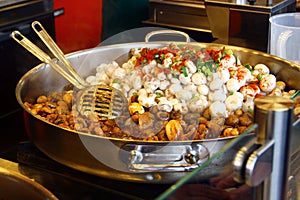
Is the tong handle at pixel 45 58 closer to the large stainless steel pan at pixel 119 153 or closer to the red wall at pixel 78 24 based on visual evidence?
the large stainless steel pan at pixel 119 153

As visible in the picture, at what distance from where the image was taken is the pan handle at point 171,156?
107 cm

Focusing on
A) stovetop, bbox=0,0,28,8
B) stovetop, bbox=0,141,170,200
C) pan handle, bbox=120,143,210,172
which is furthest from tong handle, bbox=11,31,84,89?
stovetop, bbox=0,0,28,8

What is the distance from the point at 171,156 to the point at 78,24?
9.36 feet

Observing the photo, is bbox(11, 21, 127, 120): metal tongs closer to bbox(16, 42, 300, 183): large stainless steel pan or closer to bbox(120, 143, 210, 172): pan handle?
bbox(16, 42, 300, 183): large stainless steel pan

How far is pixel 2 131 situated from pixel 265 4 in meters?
1.28

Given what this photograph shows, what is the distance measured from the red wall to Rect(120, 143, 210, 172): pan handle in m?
2.59

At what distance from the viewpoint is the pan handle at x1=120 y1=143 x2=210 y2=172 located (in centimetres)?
107

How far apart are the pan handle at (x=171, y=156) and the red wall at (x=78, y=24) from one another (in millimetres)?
2594

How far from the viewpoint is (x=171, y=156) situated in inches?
42.4

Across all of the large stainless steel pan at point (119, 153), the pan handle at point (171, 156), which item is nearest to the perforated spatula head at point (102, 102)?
the large stainless steel pan at point (119, 153)

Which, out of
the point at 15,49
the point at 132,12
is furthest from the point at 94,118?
the point at 132,12

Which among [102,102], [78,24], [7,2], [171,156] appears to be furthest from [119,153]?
[78,24]

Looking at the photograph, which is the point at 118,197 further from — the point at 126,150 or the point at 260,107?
the point at 260,107

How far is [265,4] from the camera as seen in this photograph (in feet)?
7.54
